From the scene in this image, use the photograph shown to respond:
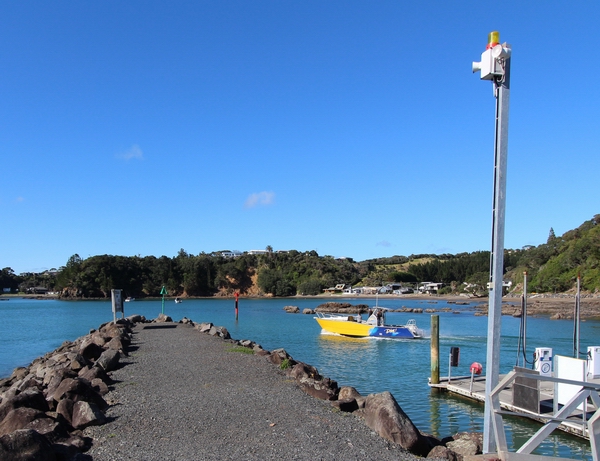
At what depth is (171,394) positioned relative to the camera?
12648mm

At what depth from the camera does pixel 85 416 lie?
9828 millimetres

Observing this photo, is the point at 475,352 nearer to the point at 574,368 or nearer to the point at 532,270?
the point at 574,368

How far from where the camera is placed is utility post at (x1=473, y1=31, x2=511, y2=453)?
727 centimetres

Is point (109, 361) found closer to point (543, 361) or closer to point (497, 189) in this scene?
point (543, 361)

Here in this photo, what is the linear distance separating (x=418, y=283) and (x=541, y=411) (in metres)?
178

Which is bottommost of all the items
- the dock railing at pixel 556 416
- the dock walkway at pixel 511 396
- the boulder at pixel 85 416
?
the dock walkway at pixel 511 396

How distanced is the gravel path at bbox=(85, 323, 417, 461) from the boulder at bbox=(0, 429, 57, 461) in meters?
0.83

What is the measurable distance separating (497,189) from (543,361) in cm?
1053

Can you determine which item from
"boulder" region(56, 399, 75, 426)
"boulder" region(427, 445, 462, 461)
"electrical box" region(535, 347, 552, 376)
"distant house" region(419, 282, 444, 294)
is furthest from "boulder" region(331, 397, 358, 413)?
"distant house" region(419, 282, 444, 294)

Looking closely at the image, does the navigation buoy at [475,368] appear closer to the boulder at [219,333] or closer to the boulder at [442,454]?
the boulder at [442,454]

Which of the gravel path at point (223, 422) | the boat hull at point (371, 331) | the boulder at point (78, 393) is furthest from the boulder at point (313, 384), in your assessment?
the boat hull at point (371, 331)

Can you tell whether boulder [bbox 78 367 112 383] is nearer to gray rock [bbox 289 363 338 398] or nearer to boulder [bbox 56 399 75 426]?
boulder [bbox 56 399 75 426]

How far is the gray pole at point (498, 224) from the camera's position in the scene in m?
7.29

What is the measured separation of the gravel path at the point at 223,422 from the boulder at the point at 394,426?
18cm
